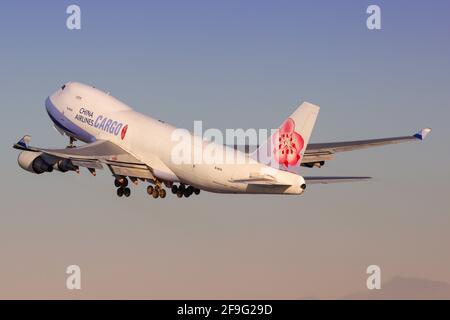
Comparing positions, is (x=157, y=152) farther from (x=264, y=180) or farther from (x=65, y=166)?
(x=264, y=180)

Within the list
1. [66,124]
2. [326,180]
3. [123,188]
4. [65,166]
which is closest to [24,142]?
[65,166]

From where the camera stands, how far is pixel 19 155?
85.9 m

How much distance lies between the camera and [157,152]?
80.3 m

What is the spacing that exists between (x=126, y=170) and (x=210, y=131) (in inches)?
280

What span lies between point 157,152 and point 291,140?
13659 millimetres

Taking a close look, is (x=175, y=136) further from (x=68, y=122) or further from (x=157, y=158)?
(x=68, y=122)

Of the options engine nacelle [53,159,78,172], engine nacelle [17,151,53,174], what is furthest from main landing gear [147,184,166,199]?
engine nacelle [17,151,53,174]

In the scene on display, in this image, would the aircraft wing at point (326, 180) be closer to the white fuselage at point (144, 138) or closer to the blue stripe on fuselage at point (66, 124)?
the white fuselage at point (144, 138)

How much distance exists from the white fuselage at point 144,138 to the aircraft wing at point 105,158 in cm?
55

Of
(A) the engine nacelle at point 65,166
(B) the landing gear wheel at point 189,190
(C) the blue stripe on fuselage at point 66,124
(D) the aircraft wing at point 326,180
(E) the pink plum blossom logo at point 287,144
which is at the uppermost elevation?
(C) the blue stripe on fuselage at point 66,124

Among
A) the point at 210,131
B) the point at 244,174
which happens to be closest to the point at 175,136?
the point at 210,131

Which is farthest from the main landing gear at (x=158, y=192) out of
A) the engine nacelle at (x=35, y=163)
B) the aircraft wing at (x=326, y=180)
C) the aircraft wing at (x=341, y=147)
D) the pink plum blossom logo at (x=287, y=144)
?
the aircraft wing at (x=326, y=180)

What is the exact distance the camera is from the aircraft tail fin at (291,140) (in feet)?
226

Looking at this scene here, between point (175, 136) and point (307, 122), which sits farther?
point (175, 136)
